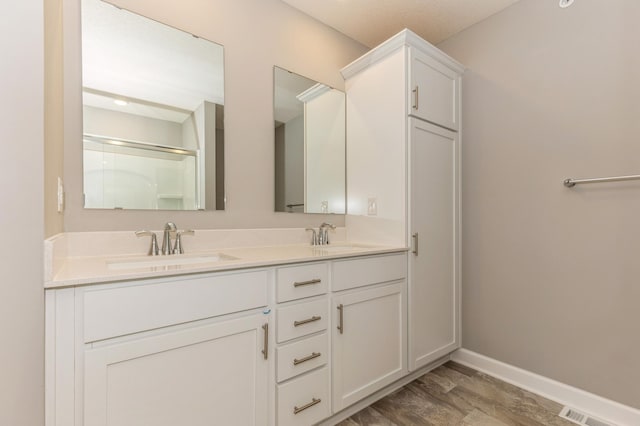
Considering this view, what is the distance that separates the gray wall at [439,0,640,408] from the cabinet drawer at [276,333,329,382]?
4.39 feet

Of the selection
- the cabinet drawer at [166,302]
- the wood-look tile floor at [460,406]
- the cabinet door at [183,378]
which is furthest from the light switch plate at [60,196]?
the wood-look tile floor at [460,406]

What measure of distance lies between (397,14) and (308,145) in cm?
112

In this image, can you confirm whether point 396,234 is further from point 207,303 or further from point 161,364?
point 161,364

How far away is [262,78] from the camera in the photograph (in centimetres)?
183

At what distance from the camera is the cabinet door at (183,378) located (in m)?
0.89

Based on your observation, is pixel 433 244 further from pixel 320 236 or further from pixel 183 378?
pixel 183 378

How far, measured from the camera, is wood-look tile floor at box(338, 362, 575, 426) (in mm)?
1525

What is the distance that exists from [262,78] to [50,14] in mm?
1013

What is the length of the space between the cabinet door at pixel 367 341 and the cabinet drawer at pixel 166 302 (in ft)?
1.59

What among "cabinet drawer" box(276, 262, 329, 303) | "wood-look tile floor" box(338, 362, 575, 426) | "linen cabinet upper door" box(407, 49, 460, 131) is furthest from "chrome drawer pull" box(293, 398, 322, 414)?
"linen cabinet upper door" box(407, 49, 460, 131)

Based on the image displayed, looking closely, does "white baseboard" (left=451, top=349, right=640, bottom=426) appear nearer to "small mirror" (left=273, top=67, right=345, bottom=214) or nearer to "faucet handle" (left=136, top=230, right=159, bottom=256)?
"small mirror" (left=273, top=67, right=345, bottom=214)

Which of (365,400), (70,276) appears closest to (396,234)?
(365,400)

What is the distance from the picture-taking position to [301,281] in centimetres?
132

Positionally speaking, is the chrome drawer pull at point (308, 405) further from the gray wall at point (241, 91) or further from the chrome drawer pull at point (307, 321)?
the gray wall at point (241, 91)
